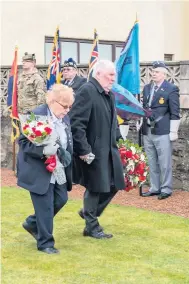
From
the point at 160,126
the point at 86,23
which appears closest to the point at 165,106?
the point at 160,126

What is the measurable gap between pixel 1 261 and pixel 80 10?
1088 cm

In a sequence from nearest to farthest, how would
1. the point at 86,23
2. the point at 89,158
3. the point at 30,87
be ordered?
1. the point at 89,158
2. the point at 30,87
3. the point at 86,23

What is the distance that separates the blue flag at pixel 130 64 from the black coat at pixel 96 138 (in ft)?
10.9

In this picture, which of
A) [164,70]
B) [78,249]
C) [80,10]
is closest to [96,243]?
[78,249]

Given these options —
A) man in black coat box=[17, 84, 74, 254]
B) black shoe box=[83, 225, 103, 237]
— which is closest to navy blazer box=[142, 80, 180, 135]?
black shoe box=[83, 225, 103, 237]

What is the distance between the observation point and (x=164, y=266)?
605cm

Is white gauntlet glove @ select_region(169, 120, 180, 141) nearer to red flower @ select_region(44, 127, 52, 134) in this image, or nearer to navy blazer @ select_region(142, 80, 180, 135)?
navy blazer @ select_region(142, 80, 180, 135)

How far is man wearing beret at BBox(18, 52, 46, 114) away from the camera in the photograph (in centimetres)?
1147

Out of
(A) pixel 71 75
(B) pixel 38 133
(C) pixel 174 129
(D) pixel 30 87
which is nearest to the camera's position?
(B) pixel 38 133

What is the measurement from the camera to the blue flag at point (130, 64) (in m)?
10.3

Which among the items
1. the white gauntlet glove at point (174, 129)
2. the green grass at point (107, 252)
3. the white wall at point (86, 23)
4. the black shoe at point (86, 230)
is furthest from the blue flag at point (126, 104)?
the white wall at point (86, 23)

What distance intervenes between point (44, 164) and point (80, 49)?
416 inches

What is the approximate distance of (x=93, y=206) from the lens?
7.06m

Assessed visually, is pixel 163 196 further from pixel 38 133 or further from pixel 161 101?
pixel 38 133
